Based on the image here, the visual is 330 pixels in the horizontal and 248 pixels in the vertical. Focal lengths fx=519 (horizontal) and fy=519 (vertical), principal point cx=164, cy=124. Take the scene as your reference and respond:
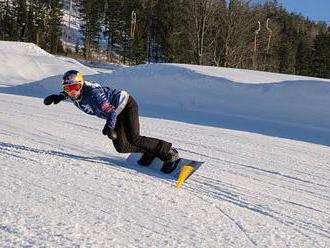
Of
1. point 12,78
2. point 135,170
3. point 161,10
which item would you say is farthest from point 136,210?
point 161,10

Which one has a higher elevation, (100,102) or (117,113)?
(100,102)

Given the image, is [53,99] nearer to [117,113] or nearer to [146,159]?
[117,113]

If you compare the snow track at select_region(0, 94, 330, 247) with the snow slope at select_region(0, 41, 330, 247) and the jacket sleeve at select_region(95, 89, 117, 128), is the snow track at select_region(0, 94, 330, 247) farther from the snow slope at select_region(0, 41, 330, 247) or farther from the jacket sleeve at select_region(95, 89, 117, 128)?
the jacket sleeve at select_region(95, 89, 117, 128)

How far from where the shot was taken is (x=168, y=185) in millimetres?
6227

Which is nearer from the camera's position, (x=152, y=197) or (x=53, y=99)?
(x=152, y=197)

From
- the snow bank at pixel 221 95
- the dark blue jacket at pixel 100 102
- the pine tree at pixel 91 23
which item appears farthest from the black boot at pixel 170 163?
the pine tree at pixel 91 23

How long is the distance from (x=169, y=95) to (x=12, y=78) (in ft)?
31.0

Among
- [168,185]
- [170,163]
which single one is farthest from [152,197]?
[170,163]

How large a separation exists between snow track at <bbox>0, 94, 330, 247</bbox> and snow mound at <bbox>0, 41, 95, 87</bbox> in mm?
14569

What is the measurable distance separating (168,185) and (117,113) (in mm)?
1166

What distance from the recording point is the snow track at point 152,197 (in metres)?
4.36

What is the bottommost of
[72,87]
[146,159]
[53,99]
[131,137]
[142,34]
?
[146,159]

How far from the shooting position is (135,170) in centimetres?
688

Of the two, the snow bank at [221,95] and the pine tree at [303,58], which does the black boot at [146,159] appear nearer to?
the snow bank at [221,95]
